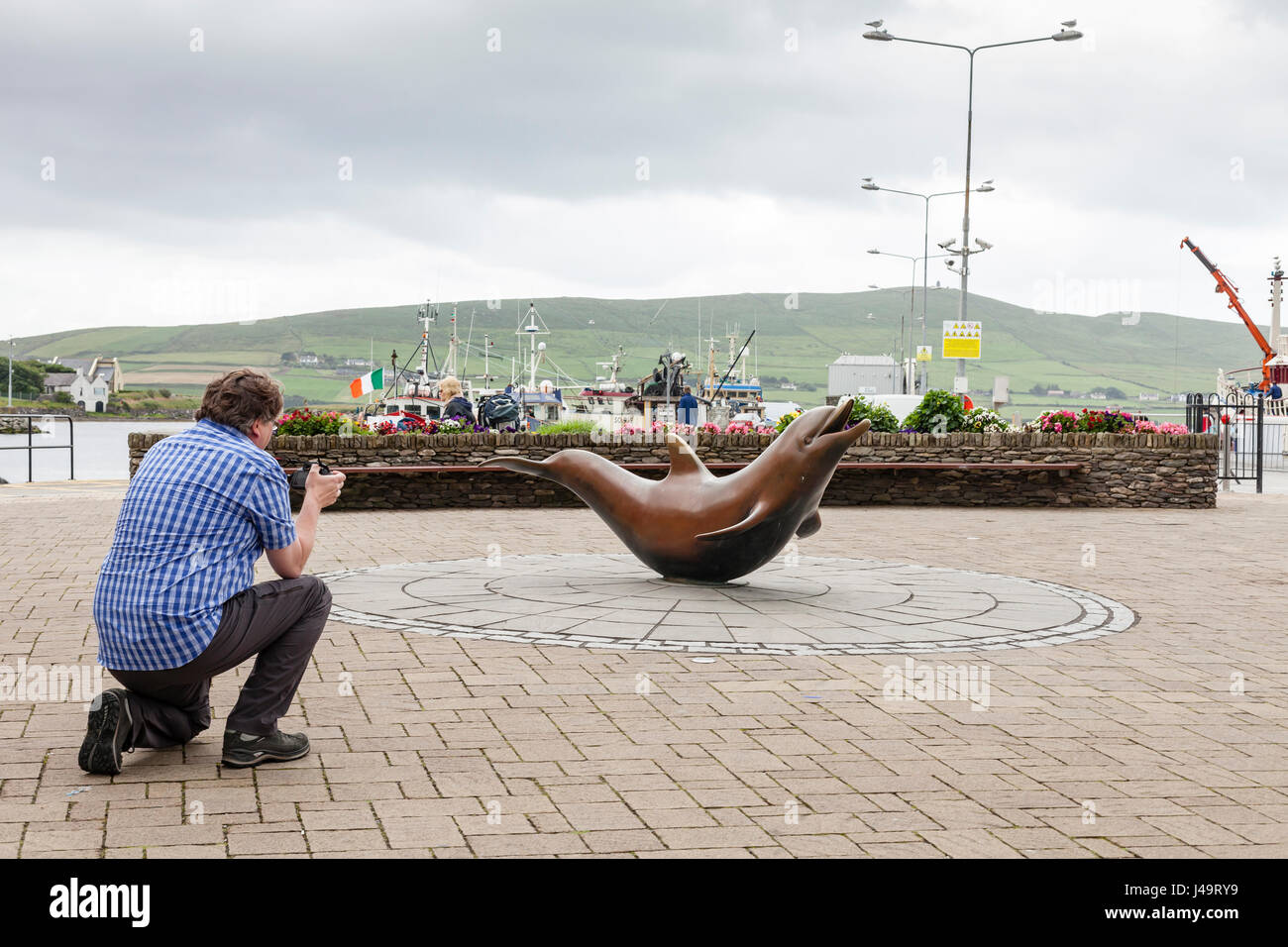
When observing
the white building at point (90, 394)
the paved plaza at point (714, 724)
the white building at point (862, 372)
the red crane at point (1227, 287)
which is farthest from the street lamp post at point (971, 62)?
the white building at point (90, 394)

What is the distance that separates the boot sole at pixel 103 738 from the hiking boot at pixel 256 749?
0.39m

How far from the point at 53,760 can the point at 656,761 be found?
7.52ft

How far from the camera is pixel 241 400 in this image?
4.77 meters

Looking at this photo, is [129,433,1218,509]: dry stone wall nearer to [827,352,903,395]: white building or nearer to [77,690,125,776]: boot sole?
[77,690,125,776]: boot sole

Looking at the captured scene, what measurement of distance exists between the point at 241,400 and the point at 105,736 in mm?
1303

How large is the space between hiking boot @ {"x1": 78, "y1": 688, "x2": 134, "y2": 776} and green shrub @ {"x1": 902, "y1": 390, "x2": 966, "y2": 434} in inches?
646

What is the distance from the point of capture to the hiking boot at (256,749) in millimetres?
4758

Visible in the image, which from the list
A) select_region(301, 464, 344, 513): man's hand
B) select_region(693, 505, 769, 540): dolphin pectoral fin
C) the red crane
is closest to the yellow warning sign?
select_region(693, 505, 769, 540): dolphin pectoral fin

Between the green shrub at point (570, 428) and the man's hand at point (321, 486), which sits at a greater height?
the man's hand at point (321, 486)

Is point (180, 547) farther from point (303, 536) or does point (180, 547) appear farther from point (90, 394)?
point (90, 394)

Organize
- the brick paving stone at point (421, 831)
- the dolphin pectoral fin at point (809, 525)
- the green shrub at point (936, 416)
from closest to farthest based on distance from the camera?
the brick paving stone at point (421, 831), the dolphin pectoral fin at point (809, 525), the green shrub at point (936, 416)

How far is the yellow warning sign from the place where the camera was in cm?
2573

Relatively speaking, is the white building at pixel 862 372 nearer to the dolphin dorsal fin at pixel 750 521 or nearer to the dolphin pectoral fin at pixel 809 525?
the dolphin pectoral fin at pixel 809 525

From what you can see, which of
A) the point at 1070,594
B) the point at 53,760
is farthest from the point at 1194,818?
the point at 1070,594
